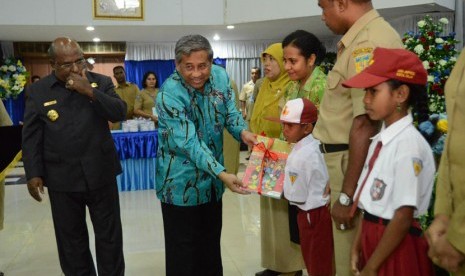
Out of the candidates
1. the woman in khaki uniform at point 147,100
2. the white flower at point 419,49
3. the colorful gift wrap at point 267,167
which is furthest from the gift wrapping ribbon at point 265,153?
the woman in khaki uniform at point 147,100

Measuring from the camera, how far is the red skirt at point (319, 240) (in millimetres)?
2492

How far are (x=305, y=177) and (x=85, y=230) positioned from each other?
137 cm

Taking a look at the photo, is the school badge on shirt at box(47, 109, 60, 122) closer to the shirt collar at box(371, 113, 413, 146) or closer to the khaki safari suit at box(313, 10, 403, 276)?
the khaki safari suit at box(313, 10, 403, 276)

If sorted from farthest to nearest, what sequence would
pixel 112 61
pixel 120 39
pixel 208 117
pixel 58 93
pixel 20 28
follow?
pixel 112 61, pixel 120 39, pixel 20 28, pixel 58 93, pixel 208 117

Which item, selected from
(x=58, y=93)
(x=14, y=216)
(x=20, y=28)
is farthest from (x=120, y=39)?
(x=58, y=93)

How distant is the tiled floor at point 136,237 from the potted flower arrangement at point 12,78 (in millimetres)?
4269

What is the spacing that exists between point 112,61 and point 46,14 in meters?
3.62

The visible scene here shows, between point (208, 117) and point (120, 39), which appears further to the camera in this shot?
point (120, 39)

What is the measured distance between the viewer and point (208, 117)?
7.92 ft

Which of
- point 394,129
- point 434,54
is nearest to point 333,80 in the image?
point 394,129

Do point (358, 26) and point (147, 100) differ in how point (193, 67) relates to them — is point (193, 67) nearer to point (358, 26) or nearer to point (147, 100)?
point (358, 26)

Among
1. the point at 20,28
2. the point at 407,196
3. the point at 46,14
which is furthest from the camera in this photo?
the point at 20,28

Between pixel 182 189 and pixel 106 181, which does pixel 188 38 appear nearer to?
pixel 182 189

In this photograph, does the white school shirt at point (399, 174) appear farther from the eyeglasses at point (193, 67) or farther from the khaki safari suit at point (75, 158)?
the khaki safari suit at point (75, 158)
